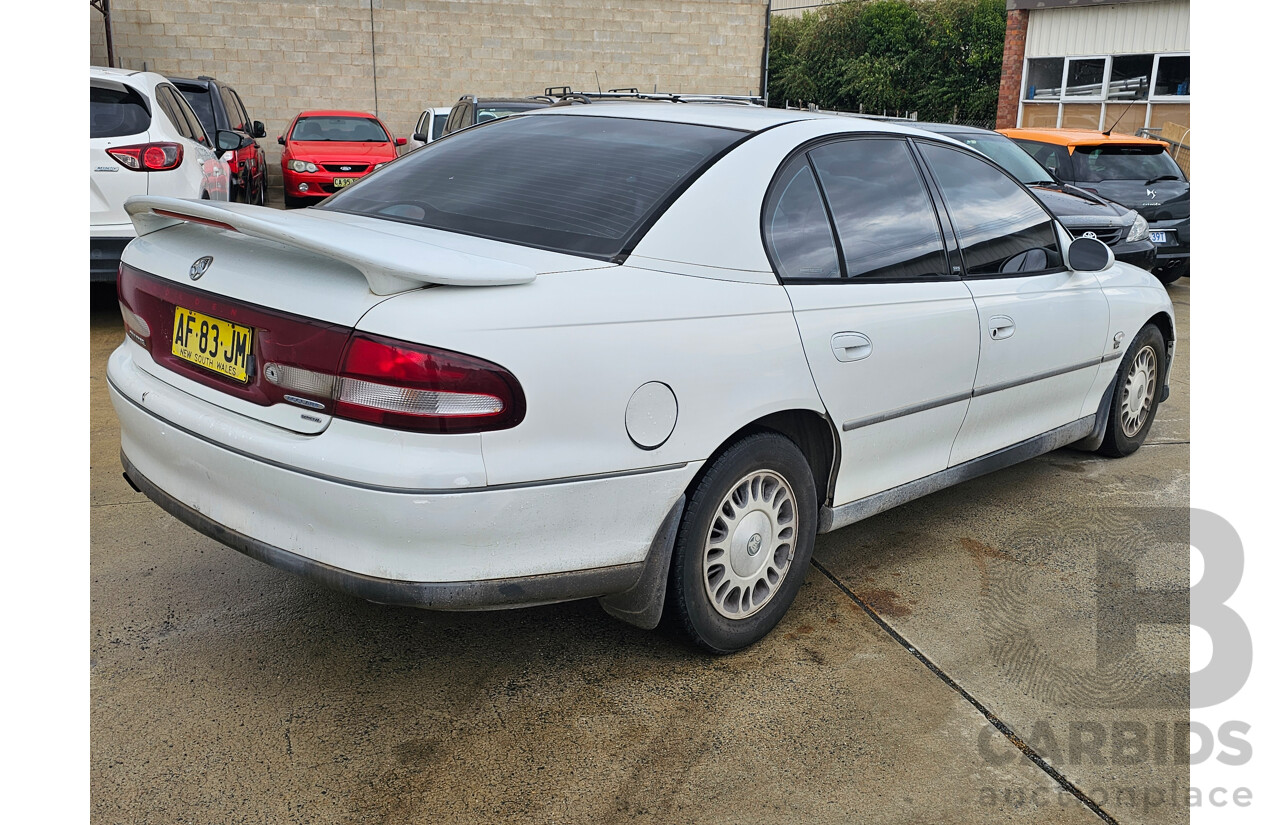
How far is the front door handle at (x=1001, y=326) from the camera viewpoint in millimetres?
3775

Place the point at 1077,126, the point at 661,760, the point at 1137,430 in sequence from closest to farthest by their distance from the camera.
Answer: the point at 661,760
the point at 1137,430
the point at 1077,126

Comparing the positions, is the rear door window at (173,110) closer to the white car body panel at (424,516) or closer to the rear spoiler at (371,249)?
the rear spoiler at (371,249)

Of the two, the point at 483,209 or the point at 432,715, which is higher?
the point at 483,209

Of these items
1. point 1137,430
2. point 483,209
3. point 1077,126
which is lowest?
A: point 1137,430

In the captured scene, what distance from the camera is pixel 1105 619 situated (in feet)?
11.6

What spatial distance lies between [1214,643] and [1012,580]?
65cm

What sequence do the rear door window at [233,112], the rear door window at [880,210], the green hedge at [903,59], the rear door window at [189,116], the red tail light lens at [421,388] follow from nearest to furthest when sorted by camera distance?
the red tail light lens at [421,388], the rear door window at [880,210], the rear door window at [189,116], the rear door window at [233,112], the green hedge at [903,59]

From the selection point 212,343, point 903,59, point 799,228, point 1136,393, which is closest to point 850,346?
point 799,228

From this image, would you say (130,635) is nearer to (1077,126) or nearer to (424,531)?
(424,531)

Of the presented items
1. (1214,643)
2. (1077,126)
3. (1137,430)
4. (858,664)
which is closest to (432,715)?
(858,664)

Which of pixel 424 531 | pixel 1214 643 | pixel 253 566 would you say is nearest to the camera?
pixel 424 531

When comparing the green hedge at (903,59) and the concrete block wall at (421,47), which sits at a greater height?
the green hedge at (903,59)

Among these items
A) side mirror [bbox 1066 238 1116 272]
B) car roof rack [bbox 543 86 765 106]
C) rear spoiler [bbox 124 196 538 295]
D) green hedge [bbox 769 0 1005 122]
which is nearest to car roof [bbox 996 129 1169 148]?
car roof rack [bbox 543 86 765 106]

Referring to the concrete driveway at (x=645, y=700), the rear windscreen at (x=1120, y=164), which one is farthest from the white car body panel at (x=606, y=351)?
the rear windscreen at (x=1120, y=164)
